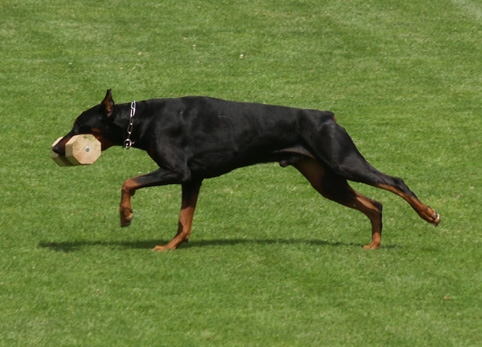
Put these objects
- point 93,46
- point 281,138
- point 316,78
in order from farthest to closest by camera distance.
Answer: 1. point 93,46
2. point 316,78
3. point 281,138

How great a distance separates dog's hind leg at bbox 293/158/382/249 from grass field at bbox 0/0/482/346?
26 centimetres

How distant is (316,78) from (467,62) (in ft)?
8.39

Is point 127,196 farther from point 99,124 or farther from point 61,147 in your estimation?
point 61,147

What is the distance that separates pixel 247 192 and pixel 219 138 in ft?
8.12

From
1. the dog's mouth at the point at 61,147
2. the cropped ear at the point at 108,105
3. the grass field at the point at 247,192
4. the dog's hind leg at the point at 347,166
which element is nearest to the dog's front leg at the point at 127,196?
the grass field at the point at 247,192

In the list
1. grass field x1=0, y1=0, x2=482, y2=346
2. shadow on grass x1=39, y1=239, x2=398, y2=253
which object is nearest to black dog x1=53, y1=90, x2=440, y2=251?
shadow on grass x1=39, y1=239, x2=398, y2=253

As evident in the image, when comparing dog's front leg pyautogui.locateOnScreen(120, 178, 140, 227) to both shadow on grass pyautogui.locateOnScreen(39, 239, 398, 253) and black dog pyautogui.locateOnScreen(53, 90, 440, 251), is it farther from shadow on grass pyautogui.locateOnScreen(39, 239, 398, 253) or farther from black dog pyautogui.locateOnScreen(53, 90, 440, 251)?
shadow on grass pyautogui.locateOnScreen(39, 239, 398, 253)

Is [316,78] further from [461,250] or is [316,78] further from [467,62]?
[461,250]

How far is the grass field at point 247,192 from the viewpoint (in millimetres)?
9891

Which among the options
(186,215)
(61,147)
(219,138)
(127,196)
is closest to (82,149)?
(61,147)

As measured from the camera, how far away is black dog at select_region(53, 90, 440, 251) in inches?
461

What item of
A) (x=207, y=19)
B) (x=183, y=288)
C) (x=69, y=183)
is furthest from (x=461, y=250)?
(x=207, y=19)

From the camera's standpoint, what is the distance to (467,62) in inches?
780

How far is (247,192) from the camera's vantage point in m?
14.2
